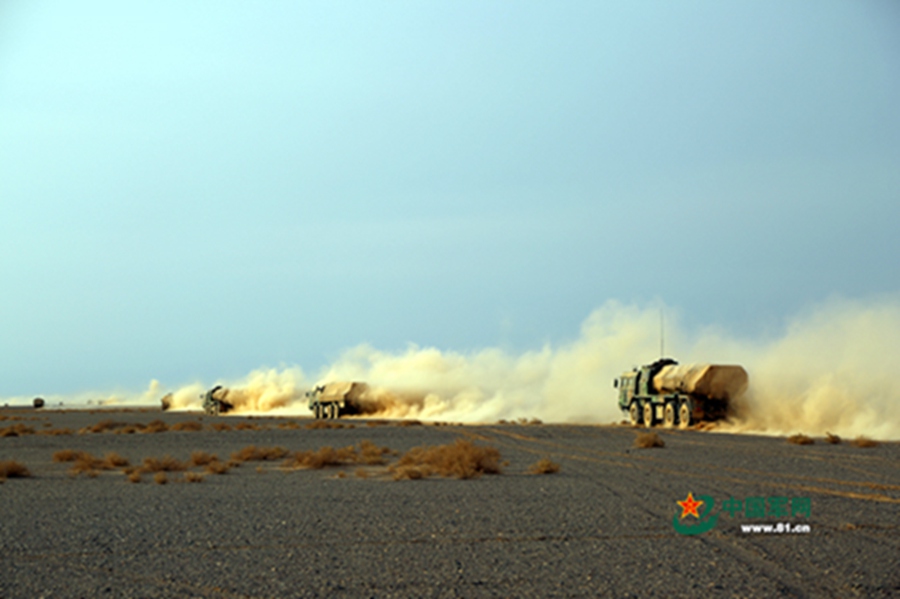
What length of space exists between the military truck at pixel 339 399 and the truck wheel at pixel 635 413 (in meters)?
31.7

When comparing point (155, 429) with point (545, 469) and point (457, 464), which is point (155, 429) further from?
point (545, 469)

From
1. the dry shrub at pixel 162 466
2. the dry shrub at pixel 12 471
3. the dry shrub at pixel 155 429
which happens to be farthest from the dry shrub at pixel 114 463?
the dry shrub at pixel 155 429

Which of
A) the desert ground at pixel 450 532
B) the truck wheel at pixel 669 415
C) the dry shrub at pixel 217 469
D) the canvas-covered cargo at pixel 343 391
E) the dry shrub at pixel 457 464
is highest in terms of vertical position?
the canvas-covered cargo at pixel 343 391

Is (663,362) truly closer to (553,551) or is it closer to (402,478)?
(402,478)

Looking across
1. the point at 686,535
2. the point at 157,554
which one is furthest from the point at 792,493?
the point at 157,554

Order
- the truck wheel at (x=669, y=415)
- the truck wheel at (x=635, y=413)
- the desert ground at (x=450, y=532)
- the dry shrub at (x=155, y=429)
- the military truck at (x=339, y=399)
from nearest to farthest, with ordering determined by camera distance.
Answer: the desert ground at (x=450, y=532) < the dry shrub at (x=155, y=429) < the truck wheel at (x=669, y=415) < the truck wheel at (x=635, y=413) < the military truck at (x=339, y=399)

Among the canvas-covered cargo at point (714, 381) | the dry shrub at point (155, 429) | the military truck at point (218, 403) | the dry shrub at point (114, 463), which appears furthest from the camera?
the military truck at point (218, 403)

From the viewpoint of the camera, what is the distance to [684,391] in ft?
152

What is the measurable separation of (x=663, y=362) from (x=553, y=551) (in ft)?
137

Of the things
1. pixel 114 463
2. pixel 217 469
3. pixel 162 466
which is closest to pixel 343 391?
pixel 114 463

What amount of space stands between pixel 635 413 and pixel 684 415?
279 inches

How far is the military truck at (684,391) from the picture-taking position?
45.4 m

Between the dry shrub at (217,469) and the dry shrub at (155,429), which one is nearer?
the dry shrub at (217,469)

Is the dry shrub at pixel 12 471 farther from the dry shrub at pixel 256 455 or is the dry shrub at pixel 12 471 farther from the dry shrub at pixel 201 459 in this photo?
the dry shrub at pixel 256 455
